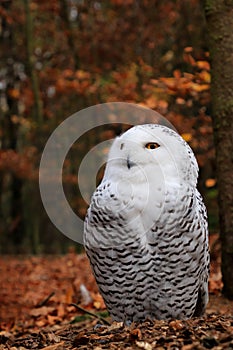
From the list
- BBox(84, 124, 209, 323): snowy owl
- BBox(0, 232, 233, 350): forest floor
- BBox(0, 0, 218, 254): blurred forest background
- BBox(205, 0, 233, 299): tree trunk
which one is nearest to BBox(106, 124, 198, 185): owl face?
BBox(84, 124, 209, 323): snowy owl

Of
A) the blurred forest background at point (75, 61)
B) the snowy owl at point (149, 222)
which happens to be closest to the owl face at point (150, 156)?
the snowy owl at point (149, 222)

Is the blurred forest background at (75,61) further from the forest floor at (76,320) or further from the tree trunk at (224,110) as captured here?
the tree trunk at (224,110)

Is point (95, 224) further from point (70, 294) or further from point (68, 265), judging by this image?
point (68, 265)

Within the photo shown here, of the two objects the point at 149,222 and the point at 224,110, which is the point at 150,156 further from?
the point at 224,110

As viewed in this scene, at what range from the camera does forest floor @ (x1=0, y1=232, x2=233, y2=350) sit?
8.72ft

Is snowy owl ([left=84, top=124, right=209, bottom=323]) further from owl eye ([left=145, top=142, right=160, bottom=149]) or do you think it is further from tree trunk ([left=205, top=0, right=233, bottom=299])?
tree trunk ([left=205, top=0, right=233, bottom=299])

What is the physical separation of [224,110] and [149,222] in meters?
1.90

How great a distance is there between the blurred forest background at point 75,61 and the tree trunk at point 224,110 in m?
6.02

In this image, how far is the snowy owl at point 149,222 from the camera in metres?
3.12

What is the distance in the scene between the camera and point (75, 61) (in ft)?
45.5

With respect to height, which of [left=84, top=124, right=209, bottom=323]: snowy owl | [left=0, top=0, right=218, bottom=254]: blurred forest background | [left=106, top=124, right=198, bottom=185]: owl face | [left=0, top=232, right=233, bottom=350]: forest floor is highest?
[left=0, top=0, right=218, bottom=254]: blurred forest background

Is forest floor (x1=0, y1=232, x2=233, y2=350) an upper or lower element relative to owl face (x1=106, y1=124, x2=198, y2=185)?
lower

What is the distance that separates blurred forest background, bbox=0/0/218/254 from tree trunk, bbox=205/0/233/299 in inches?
237

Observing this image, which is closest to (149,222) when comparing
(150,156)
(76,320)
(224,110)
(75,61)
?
(150,156)
